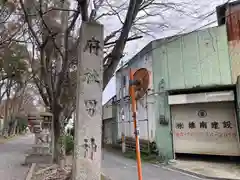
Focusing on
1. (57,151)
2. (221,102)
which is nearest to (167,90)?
(221,102)

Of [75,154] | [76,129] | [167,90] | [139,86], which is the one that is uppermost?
[167,90]

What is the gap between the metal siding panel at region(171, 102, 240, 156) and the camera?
11.8m

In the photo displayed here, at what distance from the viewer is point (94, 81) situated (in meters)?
6.21

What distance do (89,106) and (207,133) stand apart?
837 cm

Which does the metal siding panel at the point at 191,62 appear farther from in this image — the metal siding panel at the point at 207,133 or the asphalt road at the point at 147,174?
the asphalt road at the point at 147,174

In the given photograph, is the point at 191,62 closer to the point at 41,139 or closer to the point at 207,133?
the point at 207,133

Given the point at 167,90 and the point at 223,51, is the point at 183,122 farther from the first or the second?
the point at 223,51

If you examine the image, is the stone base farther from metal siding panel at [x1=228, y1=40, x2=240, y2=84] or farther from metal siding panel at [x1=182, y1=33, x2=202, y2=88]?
metal siding panel at [x1=228, y1=40, x2=240, y2=84]

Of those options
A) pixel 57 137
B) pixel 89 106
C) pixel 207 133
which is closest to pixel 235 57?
pixel 207 133

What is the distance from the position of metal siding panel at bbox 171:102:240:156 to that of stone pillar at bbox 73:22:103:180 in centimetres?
783

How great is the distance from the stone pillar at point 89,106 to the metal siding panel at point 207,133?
7.83m

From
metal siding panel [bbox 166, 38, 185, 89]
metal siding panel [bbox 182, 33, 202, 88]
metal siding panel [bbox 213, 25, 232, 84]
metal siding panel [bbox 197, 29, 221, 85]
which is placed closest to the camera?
metal siding panel [bbox 213, 25, 232, 84]

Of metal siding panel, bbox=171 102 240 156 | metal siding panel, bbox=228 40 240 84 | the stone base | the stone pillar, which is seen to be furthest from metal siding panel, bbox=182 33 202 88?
the stone base

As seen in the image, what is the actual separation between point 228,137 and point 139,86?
28.6 feet
